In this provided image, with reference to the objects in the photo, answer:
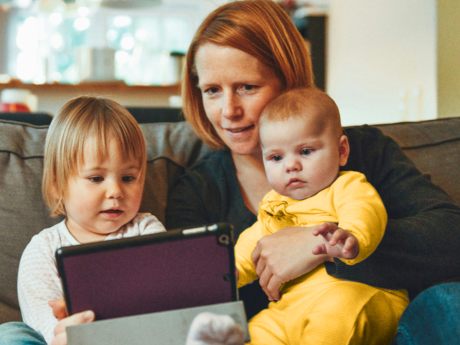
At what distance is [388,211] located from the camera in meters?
1.09

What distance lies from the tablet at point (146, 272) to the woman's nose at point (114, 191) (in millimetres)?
303

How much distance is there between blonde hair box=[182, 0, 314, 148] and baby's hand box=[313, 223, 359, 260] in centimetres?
55

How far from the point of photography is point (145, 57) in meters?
5.48

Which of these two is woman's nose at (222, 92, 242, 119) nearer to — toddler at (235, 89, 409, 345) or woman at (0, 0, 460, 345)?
woman at (0, 0, 460, 345)

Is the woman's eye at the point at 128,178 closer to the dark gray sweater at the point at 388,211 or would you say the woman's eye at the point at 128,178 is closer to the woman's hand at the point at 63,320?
the dark gray sweater at the point at 388,211

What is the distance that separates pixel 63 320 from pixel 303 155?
1.87ft

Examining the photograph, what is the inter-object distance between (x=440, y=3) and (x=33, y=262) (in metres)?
3.14

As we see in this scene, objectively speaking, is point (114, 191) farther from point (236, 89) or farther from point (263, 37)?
point (263, 37)

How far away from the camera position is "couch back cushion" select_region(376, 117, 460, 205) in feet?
4.59

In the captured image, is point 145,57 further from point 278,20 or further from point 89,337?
point 89,337

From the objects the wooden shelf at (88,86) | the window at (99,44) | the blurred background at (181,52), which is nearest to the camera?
the blurred background at (181,52)

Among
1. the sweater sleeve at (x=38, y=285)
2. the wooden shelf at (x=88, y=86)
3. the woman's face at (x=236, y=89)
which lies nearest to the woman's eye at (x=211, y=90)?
the woman's face at (x=236, y=89)

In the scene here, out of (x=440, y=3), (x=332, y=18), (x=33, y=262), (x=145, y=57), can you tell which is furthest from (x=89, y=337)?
(x=145, y=57)

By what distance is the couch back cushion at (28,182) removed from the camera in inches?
43.2
